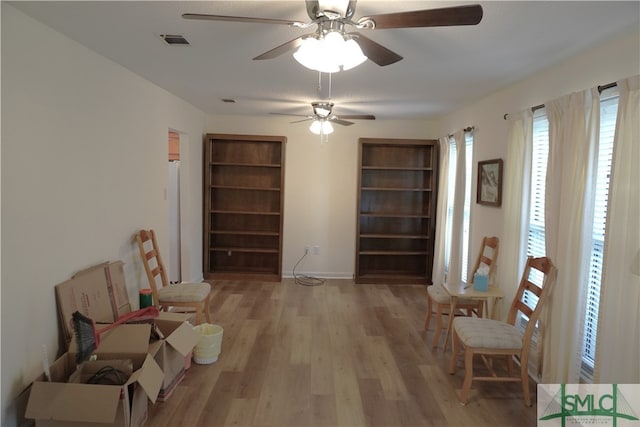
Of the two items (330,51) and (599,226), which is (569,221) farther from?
(330,51)

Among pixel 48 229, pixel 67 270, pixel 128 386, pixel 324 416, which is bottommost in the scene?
pixel 324 416

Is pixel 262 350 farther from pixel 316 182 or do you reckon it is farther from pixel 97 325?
pixel 316 182

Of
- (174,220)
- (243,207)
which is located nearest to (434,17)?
(174,220)

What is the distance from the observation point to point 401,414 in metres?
2.43

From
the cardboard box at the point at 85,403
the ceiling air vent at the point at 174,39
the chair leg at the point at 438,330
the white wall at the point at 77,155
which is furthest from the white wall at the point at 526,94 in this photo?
the cardboard box at the point at 85,403

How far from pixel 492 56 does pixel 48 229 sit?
3.03 meters

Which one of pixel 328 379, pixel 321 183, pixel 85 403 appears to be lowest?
pixel 328 379

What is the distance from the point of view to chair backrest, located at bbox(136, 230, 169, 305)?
332cm

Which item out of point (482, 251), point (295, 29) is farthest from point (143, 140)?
point (482, 251)

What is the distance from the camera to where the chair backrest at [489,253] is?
3.49 m

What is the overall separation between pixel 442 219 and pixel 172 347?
3.53 m

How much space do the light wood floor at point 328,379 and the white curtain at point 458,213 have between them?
630 mm

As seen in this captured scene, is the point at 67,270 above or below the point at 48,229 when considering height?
below

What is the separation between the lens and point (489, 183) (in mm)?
3707
